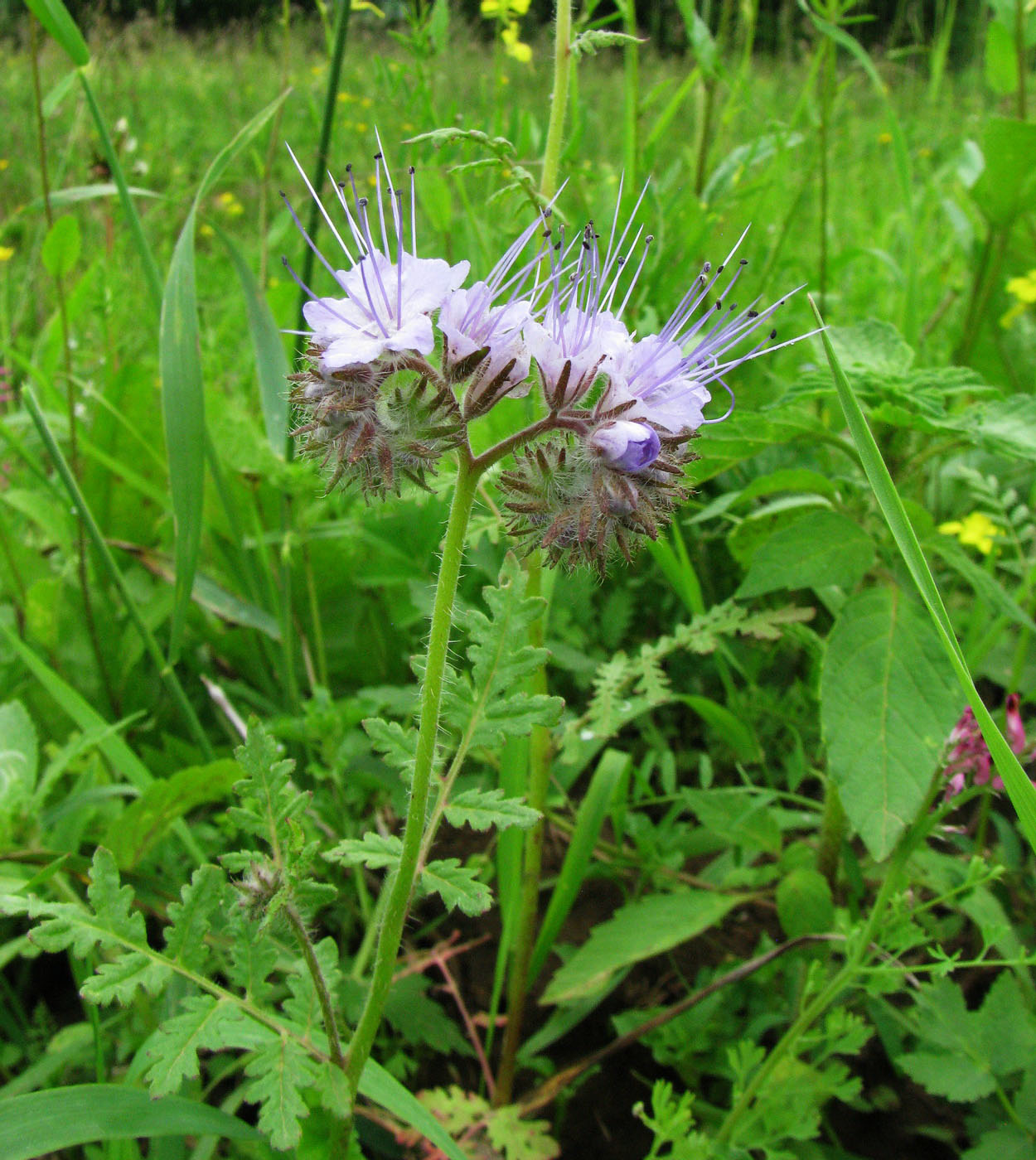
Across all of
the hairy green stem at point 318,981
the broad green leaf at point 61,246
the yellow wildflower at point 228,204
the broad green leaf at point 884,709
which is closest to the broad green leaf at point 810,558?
the broad green leaf at point 884,709

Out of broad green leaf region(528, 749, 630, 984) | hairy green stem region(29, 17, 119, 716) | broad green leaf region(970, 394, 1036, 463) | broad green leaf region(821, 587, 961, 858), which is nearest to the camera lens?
broad green leaf region(821, 587, 961, 858)

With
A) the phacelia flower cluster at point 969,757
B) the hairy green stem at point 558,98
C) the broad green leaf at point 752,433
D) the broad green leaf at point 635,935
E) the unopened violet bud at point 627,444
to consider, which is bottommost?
the broad green leaf at point 635,935

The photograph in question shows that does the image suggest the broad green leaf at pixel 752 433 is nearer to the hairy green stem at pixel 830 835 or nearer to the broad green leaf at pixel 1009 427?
the broad green leaf at pixel 1009 427

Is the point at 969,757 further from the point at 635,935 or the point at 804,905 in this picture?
the point at 635,935

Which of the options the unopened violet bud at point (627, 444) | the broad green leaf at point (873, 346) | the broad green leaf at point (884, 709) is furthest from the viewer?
the broad green leaf at point (873, 346)


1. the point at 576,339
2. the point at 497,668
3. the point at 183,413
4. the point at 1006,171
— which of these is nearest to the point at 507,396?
the point at 576,339

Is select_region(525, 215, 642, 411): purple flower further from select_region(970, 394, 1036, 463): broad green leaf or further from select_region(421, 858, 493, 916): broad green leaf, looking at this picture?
select_region(970, 394, 1036, 463): broad green leaf

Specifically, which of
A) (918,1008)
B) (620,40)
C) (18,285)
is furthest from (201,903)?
(18,285)

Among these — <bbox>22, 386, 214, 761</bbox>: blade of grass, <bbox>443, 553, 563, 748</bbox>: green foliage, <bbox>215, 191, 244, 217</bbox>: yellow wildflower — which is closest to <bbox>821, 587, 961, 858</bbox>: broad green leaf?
<bbox>443, 553, 563, 748</bbox>: green foliage
